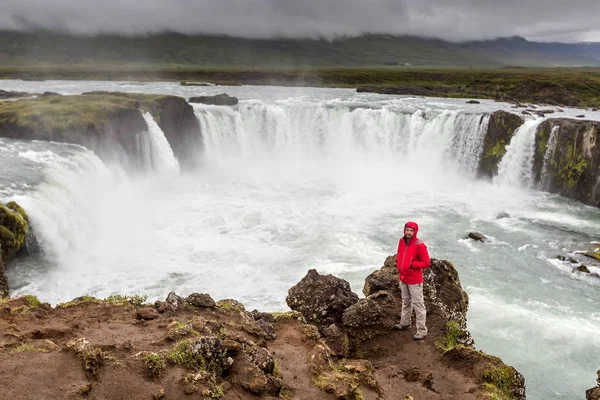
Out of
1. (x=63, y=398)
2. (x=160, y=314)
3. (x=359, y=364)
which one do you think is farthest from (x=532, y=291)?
(x=63, y=398)

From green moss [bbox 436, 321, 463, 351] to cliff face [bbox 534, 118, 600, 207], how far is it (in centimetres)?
2787

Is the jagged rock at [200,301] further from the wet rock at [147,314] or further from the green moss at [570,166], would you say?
the green moss at [570,166]

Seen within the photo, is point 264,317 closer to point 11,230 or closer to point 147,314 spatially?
point 147,314

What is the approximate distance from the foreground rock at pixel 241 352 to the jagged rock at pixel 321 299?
4cm

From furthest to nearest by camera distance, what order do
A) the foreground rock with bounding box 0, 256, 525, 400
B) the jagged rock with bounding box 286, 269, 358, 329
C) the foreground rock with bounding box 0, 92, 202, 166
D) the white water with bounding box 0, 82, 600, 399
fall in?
1. the foreground rock with bounding box 0, 92, 202, 166
2. the white water with bounding box 0, 82, 600, 399
3. the jagged rock with bounding box 286, 269, 358, 329
4. the foreground rock with bounding box 0, 256, 525, 400

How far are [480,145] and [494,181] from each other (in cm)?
355

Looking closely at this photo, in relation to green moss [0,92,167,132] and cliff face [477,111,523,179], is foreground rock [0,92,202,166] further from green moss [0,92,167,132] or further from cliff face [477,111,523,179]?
cliff face [477,111,523,179]

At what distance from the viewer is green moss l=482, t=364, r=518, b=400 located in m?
8.76

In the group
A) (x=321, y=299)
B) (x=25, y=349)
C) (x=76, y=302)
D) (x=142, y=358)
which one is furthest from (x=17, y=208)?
(x=142, y=358)

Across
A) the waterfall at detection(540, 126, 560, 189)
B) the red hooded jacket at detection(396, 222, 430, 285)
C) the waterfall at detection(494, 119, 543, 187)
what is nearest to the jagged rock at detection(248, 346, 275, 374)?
the red hooded jacket at detection(396, 222, 430, 285)

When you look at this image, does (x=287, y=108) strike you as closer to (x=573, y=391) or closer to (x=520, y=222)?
(x=520, y=222)

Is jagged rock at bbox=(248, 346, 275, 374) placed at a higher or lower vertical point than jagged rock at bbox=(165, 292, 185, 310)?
higher

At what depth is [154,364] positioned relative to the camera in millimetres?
7371

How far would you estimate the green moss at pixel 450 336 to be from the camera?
1035 centimetres
